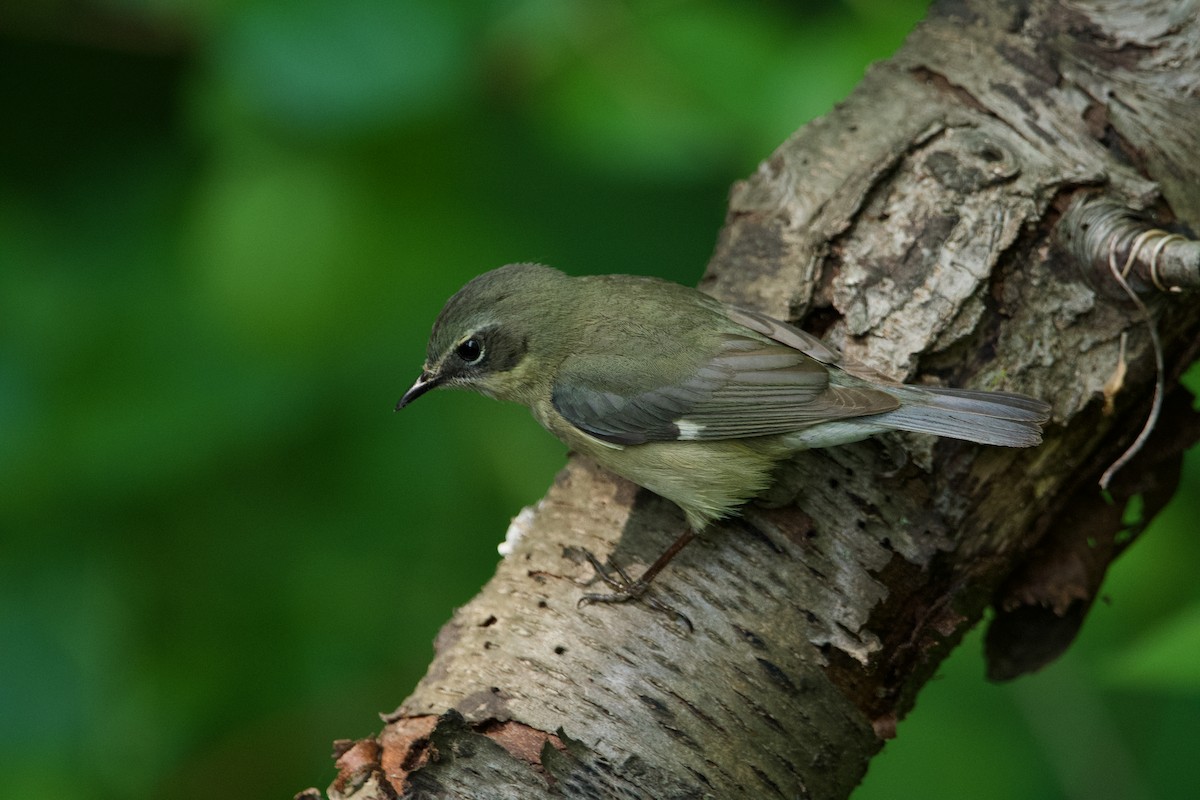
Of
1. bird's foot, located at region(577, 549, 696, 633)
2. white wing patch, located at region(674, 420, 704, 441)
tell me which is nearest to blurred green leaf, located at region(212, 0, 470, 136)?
white wing patch, located at region(674, 420, 704, 441)

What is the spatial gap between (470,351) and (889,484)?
5.03ft

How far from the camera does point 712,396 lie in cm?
345

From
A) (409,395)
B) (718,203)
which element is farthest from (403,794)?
(718,203)

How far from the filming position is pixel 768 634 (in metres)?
2.84

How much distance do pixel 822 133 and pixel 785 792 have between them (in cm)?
200

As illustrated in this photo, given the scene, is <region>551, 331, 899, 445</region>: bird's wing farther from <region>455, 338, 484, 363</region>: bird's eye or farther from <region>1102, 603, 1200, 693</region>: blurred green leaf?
<region>1102, 603, 1200, 693</region>: blurred green leaf

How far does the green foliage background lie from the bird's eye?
0.79 meters

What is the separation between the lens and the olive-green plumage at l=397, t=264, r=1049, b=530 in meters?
3.03

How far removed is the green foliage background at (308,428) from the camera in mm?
3934

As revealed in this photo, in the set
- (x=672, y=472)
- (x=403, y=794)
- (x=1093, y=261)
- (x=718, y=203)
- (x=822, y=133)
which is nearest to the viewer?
(x=403, y=794)

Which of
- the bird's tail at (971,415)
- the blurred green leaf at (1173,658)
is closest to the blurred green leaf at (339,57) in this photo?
the bird's tail at (971,415)

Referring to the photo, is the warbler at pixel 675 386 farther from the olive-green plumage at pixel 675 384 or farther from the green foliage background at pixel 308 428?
the green foliage background at pixel 308 428

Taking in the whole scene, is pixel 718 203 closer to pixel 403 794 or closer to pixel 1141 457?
pixel 1141 457

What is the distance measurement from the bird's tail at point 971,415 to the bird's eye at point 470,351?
1.46 m
